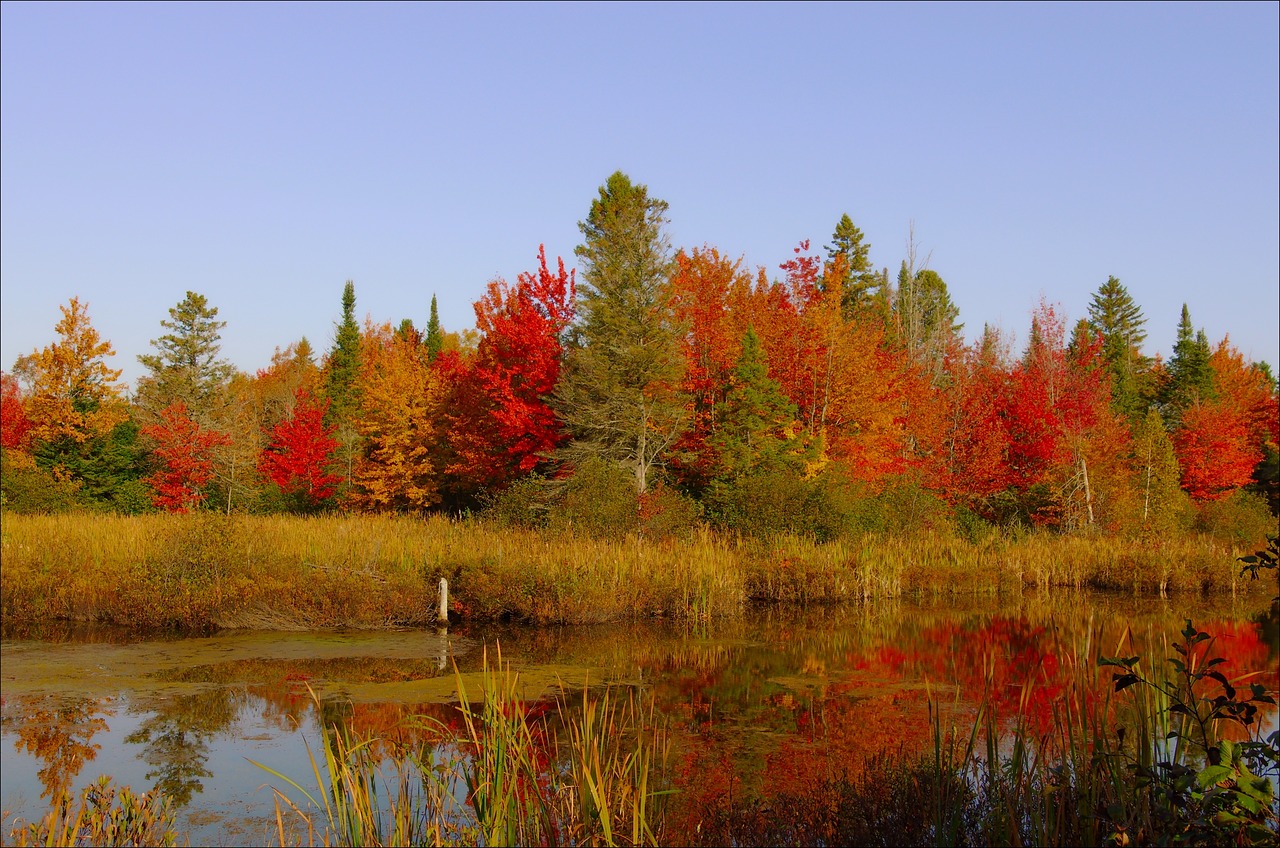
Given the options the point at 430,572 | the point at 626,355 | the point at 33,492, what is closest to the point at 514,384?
the point at 626,355

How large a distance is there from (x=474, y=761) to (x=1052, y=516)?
2699 cm

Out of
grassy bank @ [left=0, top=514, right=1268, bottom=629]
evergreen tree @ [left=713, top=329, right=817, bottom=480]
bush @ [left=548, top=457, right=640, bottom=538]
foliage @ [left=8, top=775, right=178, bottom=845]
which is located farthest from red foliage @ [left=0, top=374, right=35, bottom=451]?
foliage @ [left=8, top=775, right=178, bottom=845]

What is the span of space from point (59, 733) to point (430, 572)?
353 inches

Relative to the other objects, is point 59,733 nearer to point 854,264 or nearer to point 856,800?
point 856,800

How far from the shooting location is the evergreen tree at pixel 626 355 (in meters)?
25.6

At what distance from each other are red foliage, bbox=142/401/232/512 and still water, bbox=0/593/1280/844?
19.7 meters

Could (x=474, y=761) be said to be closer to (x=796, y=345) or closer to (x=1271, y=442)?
(x=796, y=345)

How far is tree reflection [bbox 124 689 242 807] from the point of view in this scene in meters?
8.17

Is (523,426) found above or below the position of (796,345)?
below

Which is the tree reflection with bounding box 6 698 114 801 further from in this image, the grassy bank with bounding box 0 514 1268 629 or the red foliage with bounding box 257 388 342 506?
the red foliage with bounding box 257 388 342 506

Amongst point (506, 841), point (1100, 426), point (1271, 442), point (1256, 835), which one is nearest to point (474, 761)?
point (506, 841)

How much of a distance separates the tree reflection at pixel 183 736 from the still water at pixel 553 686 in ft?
0.10

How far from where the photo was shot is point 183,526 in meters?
17.6

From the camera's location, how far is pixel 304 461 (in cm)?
3603
